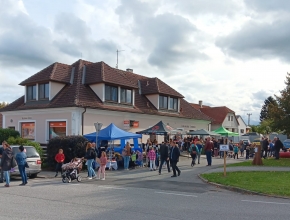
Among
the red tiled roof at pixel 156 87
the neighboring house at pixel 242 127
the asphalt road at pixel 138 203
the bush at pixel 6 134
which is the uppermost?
the red tiled roof at pixel 156 87

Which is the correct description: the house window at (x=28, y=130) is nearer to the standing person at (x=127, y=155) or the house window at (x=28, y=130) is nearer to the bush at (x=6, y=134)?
the bush at (x=6, y=134)

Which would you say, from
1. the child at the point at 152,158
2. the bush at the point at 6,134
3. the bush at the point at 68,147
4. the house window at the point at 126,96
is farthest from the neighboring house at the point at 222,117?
the bush at the point at 68,147

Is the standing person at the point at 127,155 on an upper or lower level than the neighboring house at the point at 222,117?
lower

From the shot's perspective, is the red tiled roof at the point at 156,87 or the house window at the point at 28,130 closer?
the house window at the point at 28,130

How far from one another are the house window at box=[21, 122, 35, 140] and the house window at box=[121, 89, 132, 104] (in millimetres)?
7807

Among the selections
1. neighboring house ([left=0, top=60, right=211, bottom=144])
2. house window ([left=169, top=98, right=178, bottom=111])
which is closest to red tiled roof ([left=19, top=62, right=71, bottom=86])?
neighboring house ([left=0, top=60, right=211, bottom=144])

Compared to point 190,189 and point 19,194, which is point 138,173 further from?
point 19,194

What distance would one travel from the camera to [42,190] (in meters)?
13.2

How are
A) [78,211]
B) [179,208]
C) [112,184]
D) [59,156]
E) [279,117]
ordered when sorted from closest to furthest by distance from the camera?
[78,211], [179,208], [112,184], [59,156], [279,117]

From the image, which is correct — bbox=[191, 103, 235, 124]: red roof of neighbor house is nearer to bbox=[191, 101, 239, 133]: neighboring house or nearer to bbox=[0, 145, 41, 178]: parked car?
bbox=[191, 101, 239, 133]: neighboring house

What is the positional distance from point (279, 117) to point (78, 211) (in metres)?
22.0

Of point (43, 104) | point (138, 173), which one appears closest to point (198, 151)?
point (138, 173)

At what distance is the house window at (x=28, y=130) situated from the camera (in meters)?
29.2

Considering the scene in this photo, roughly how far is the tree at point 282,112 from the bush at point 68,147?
15.0 meters
